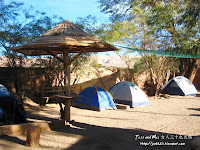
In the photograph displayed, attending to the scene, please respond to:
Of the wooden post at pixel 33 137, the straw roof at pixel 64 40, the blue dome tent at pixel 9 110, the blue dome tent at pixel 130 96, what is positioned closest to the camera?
the wooden post at pixel 33 137

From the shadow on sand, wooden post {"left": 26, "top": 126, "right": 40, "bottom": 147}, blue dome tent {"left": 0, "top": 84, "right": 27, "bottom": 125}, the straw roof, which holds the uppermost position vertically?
the straw roof

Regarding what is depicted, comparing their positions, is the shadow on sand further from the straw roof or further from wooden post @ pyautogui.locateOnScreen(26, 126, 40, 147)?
the straw roof

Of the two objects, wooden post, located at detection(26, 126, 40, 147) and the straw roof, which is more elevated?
the straw roof

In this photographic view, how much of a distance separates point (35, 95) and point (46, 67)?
1.66 meters

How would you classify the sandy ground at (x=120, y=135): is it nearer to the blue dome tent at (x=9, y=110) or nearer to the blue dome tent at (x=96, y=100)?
the blue dome tent at (x=9, y=110)

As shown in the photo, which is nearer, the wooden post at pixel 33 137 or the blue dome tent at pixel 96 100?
the wooden post at pixel 33 137

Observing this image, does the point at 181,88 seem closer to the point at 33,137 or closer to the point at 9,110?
the point at 9,110

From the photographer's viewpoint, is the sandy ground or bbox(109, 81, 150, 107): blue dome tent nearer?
the sandy ground

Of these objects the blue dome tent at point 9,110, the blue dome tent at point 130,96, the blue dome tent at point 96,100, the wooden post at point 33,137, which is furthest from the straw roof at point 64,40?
the blue dome tent at point 130,96

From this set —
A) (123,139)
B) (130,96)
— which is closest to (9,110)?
(123,139)

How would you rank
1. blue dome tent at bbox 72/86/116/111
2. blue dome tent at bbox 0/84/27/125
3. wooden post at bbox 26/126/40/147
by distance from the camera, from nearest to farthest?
wooden post at bbox 26/126/40/147, blue dome tent at bbox 0/84/27/125, blue dome tent at bbox 72/86/116/111

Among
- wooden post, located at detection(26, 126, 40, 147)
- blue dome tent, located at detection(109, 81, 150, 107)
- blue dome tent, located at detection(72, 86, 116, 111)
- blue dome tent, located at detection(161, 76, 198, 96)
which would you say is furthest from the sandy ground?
blue dome tent, located at detection(161, 76, 198, 96)

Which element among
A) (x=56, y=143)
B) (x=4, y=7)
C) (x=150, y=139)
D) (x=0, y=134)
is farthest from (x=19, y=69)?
(x=150, y=139)

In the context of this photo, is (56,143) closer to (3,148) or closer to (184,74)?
(3,148)
